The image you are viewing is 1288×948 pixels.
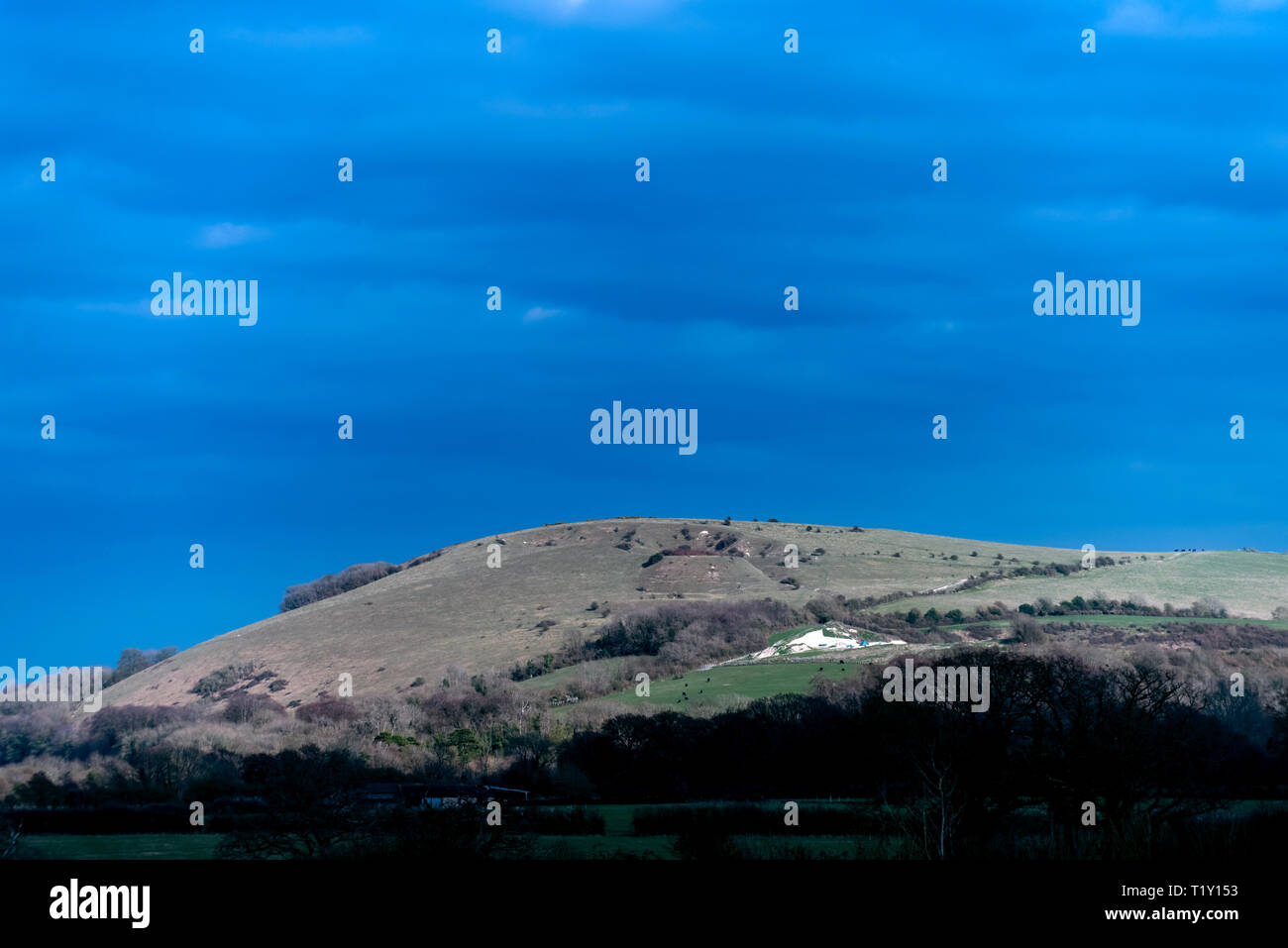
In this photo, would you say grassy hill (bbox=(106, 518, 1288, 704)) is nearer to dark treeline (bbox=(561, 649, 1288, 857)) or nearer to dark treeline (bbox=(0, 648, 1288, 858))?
dark treeline (bbox=(0, 648, 1288, 858))

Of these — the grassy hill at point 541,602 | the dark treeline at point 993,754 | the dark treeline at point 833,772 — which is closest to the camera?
the dark treeline at point 833,772

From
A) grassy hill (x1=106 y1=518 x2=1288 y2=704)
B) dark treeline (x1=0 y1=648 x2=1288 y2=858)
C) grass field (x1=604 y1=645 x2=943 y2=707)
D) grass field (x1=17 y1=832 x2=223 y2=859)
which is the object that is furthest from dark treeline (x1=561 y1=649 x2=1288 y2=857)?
grassy hill (x1=106 y1=518 x2=1288 y2=704)

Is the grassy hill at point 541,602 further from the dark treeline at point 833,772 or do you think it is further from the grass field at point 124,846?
the grass field at point 124,846

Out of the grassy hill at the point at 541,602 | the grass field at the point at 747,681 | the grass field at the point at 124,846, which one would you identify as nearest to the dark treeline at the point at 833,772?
the grass field at the point at 124,846

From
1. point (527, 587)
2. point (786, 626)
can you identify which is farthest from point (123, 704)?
point (786, 626)

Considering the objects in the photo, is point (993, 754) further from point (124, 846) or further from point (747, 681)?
point (747, 681)

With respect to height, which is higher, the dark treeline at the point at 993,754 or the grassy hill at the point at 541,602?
the grassy hill at the point at 541,602

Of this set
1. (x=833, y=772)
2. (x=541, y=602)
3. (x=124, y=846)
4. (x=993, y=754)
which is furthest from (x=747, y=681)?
(x=124, y=846)

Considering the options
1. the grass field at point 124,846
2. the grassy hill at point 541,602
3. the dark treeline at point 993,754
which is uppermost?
the grassy hill at point 541,602

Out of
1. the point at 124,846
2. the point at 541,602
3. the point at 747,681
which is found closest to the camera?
the point at 124,846
